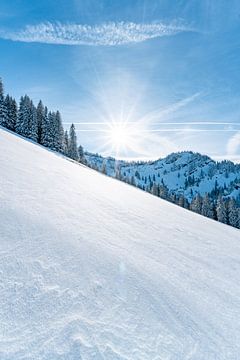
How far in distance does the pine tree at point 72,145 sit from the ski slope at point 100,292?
178 ft

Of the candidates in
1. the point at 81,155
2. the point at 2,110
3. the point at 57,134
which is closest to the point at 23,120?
the point at 2,110

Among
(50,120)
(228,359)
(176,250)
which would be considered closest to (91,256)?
(228,359)

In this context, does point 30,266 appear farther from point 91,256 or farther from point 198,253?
point 198,253

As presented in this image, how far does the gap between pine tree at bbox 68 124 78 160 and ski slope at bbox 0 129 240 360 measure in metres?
54.2

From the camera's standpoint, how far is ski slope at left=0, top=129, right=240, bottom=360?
9.64 ft

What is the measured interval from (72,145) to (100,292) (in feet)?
198

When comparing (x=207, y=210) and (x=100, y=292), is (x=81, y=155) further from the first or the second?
(x=100, y=292)

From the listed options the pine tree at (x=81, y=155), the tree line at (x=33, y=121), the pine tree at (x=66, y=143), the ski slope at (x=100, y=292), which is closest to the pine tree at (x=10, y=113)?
the tree line at (x=33, y=121)

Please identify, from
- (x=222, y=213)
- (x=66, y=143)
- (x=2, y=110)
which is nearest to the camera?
(x=2, y=110)

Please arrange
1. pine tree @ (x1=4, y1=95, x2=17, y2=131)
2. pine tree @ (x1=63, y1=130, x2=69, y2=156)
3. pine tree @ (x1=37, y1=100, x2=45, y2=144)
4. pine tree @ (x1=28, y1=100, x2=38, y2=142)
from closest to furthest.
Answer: pine tree @ (x1=4, y1=95, x2=17, y2=131), pine tree @ (x1=28, y1=100, x2=38, y2=142), pine tree @ (x1=37, y1=100, x2=45, y2=144), pine tree @ (x1=63, y1=130, x2=69, y2=156)

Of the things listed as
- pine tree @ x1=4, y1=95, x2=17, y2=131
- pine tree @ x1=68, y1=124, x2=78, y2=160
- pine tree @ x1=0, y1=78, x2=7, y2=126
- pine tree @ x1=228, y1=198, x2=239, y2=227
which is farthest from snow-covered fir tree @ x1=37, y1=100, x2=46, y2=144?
pine tree @ x1=228, y1=198, x2=239, y2=227

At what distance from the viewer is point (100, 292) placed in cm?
389

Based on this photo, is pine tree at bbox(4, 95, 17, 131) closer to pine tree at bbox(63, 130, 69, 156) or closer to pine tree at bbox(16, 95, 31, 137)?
pine tree at bbox(16, 95, 31, 137)

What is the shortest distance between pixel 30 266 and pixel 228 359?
114 inches
